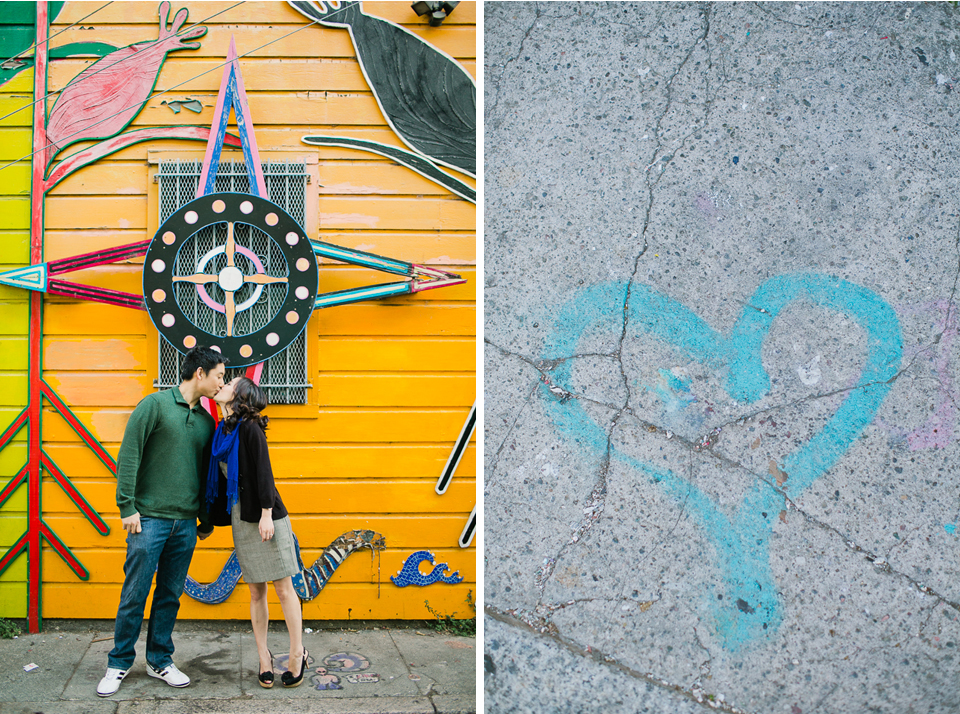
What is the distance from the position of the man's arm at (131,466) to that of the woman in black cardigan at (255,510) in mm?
320

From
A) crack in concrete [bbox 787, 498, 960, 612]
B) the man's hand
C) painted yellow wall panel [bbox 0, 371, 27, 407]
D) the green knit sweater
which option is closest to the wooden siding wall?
painted yellow wall panel [bbox 0, 371, 27, 407]

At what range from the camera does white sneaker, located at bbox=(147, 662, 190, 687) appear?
10.6ft

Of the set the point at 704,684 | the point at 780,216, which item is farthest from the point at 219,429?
the point at 780,216

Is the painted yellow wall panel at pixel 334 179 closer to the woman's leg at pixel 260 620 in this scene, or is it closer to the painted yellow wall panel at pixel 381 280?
the painted yellow wall panel at pixel 381 280

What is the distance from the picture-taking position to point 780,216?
2432 millimetres

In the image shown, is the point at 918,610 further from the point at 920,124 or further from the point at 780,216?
the point at 920,124

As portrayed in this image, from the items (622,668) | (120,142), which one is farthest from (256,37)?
A: (622,668)

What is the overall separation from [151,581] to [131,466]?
1.96 feet

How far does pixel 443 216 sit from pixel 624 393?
7.24 ft

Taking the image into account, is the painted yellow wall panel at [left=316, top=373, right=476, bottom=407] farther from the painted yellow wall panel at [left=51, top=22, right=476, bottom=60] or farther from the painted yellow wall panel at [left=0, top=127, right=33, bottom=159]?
the painted yellow wall panel at [left=0, top=127, right=33, bottom=159]

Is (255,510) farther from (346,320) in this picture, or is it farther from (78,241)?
(78,241)

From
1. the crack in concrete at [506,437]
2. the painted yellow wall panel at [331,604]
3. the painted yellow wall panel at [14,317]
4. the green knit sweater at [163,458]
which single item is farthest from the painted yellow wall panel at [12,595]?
the crack in concrete at [506,437]

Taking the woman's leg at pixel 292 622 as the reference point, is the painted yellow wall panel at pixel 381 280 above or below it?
above

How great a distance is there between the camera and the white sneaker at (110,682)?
3.11 meters
